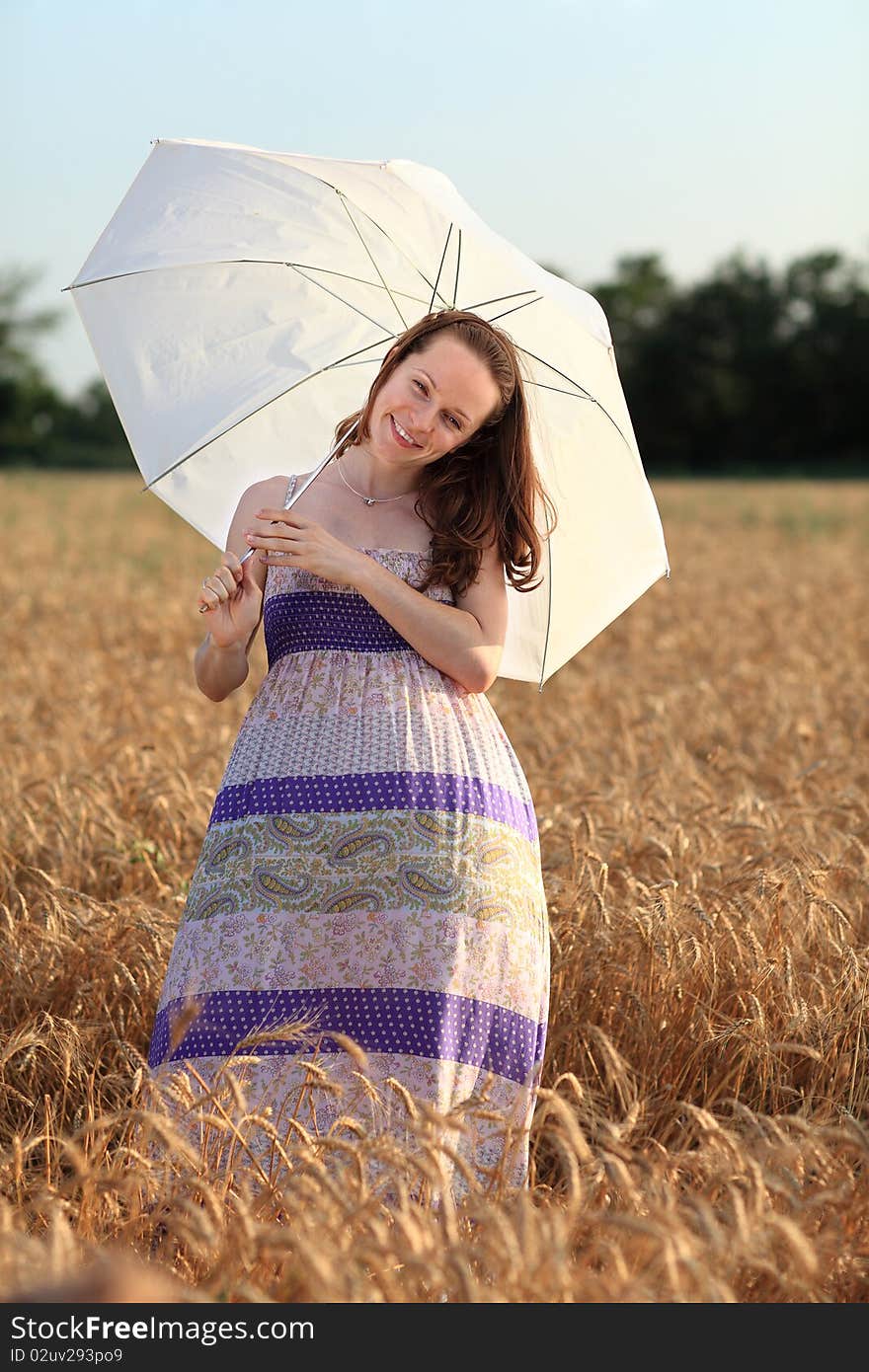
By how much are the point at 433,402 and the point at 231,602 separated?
0.56 m

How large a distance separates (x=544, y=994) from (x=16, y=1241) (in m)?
1.26

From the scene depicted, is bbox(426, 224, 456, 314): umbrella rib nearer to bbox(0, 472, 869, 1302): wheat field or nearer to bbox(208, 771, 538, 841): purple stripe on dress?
bbox(208, 771, 538, 841): purple stripe on dress

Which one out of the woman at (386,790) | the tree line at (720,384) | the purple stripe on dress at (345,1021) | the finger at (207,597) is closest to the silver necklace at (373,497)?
the woman at (386,790)

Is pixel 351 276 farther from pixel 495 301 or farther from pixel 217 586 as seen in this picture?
pixel 217 586

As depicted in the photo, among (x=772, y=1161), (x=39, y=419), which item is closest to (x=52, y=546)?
(x=772, y=1161)

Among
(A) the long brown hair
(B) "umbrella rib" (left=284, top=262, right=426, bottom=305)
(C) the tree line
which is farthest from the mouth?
(C) the tree line

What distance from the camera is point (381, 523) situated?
2.82m

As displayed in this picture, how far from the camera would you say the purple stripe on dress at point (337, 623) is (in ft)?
8.92

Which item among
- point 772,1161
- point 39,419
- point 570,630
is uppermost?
point 39,419

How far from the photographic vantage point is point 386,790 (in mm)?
2572

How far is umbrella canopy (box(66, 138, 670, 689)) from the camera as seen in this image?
297 cm

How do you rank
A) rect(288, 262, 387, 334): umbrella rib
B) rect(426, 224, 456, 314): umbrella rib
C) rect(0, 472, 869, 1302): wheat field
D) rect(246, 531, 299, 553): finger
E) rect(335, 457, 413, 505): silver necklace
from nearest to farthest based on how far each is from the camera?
rect(0, 472, 869, 1302): wheat field, rect(246, 531, 299, 553): finger, rect(335, 457, 413, 505): silver necklace, rect(426, 224, 456, 314): umbrella rib, rect(288, 262, 387, 334): umbrella rib
